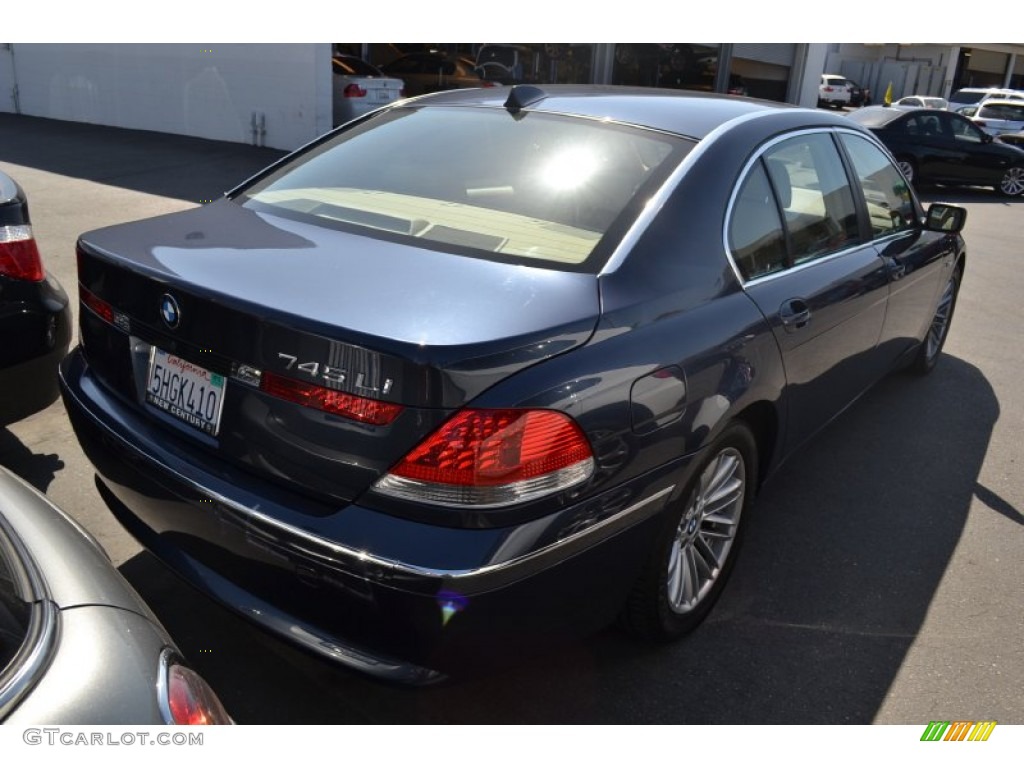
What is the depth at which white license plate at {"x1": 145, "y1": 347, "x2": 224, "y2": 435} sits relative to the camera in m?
2.31

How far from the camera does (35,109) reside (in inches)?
732

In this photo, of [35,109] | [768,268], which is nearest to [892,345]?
[768,268]

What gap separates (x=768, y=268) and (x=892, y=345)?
166cm

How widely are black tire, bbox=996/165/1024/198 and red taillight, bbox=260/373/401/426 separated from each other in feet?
54.9

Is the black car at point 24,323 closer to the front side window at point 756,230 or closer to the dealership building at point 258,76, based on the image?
the front side window at point 756,230

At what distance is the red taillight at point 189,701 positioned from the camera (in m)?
1.48

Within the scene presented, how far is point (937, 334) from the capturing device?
18.5 ft

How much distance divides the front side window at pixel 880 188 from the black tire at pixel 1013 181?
13.2 meters

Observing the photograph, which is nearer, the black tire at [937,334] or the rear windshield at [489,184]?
the rear windshield at [489,184]

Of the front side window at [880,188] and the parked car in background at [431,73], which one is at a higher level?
the front side window at [880,188]

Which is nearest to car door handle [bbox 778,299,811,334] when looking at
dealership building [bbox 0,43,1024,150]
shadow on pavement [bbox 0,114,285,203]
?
shadow on pavement [bbox 0,114,285,203]

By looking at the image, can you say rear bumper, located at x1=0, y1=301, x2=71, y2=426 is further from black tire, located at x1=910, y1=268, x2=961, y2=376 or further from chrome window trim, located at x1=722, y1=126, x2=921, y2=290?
black tire, located at x1=910, y1=268, x2=961, y2=376

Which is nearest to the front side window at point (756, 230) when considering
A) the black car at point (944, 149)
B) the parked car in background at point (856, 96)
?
the black car at point (944, 149)
